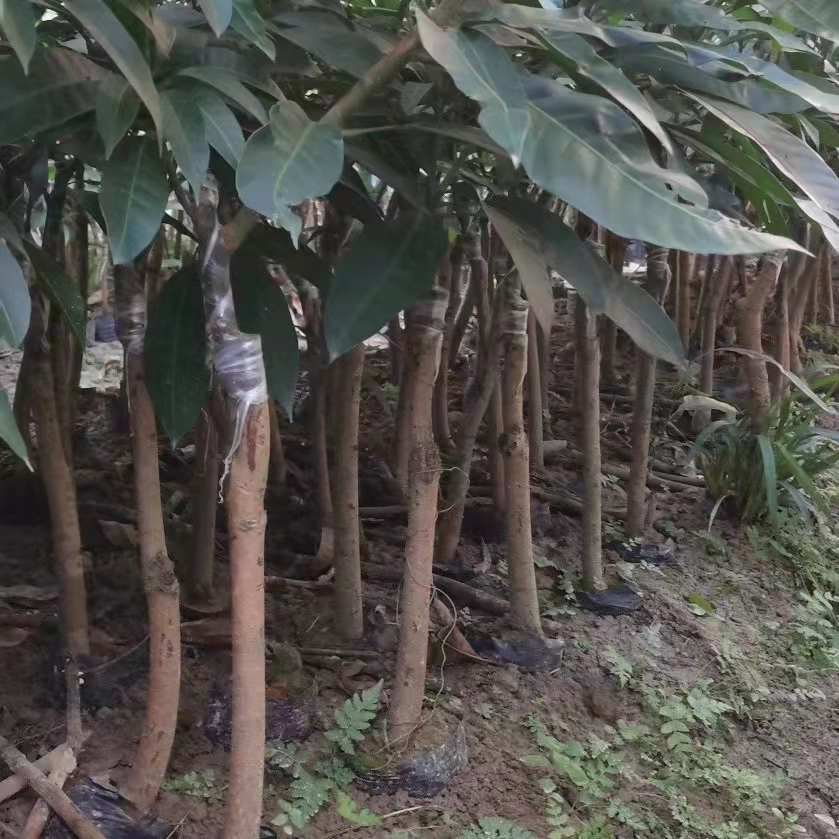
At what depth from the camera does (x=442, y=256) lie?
858 millimetres

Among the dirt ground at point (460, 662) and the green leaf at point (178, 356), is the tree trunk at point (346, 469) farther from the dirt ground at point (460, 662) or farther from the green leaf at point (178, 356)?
the green leaf at point (178, 356)

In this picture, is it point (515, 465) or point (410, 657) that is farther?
point (515, 465)

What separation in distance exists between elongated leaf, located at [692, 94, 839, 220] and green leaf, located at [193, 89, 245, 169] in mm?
448

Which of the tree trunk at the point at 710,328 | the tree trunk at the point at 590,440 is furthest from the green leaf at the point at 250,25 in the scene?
the tree trunk at the point at 710,328

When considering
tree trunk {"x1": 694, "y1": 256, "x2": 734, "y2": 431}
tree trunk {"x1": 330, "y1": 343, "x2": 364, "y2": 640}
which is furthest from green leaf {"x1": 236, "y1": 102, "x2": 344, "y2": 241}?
tree trunk {"x1": 694, "y1": 256, "x2": 734, "y2": 431}

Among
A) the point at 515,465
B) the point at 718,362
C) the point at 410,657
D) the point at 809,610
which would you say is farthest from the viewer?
the point at 718,362

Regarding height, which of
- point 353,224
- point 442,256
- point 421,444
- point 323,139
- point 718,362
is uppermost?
point 323,139

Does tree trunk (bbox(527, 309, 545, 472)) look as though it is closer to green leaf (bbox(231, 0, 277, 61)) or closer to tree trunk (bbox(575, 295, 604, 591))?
tree trunk (bbox(575, 295, 604, 591))

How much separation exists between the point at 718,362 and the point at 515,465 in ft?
6.98

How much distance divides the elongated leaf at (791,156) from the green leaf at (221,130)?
1.47ft

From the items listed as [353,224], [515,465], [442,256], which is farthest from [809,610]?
[442,256]

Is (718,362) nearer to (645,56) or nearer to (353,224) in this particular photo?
(353,224)

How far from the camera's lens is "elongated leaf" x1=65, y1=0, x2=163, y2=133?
671mm

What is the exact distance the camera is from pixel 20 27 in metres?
0.65
